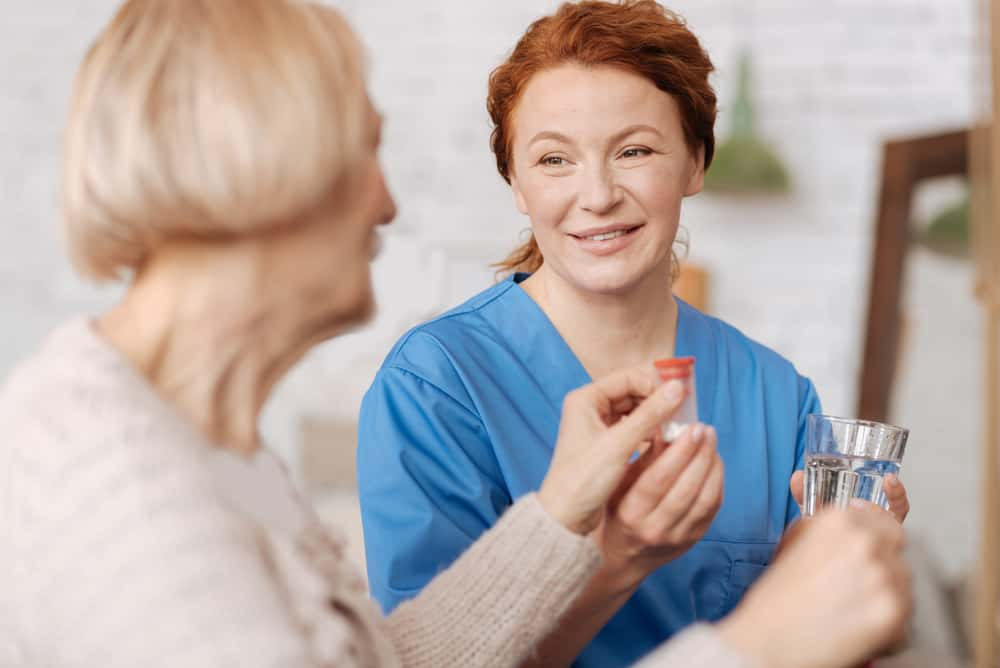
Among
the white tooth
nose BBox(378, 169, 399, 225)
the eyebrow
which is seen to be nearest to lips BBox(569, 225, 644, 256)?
the white tooth

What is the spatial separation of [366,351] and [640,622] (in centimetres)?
203

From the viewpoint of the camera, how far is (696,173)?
1495mm

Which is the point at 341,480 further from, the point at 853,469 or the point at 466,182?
the point at 853,469

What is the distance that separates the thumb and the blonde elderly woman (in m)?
0.17

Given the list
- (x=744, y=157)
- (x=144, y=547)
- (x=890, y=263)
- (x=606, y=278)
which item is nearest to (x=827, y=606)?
(x=144, y=547)

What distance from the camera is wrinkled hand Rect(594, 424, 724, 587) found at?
952 mm

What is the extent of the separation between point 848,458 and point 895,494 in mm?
86

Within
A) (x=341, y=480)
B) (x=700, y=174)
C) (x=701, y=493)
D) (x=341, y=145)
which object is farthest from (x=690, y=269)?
(x=341, y=145)

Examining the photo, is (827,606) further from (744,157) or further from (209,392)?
(744,157)

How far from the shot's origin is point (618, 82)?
4.42 ft

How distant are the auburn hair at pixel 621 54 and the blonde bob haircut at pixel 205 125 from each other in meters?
0.62

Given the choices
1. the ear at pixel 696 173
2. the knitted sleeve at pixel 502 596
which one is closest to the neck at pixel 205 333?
the knitted sleeve at pixel 502 596

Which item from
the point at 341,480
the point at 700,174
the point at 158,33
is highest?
the point at 158,33

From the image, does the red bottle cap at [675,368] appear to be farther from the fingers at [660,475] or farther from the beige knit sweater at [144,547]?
the beige knit sweater at [144,547]
